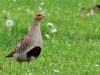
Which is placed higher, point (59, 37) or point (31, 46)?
point (31, 46)

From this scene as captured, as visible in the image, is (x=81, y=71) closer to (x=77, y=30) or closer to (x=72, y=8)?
(x=77, y=30)

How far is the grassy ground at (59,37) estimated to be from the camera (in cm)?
995

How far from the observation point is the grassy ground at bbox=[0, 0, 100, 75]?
9.95 metres

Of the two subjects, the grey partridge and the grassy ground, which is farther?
the grassy ground

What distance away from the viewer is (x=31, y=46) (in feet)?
29.8

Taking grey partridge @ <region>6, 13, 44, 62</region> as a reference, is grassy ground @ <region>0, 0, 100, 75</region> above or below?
below

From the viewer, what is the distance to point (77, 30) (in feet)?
48.5

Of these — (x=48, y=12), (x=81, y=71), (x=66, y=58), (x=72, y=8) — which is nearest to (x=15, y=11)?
(x=48, y=12)

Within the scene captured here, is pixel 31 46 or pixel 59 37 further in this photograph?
pixel 59 37

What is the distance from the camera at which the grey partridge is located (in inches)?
357

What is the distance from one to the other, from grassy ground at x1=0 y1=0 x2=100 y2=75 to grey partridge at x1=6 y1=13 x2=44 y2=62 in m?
0.25

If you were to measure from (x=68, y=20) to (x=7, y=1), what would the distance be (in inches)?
105

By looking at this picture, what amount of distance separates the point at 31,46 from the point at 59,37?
14.2 feet

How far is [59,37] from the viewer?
13.4 m
